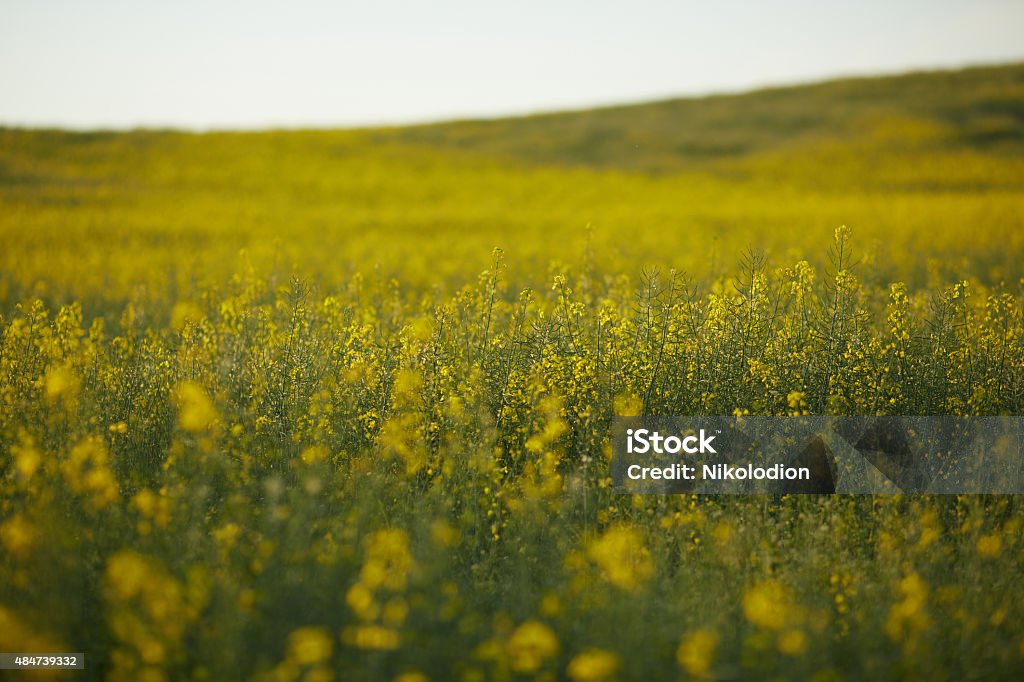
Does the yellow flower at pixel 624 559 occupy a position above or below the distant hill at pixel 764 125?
below

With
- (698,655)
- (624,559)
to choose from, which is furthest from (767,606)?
(624,559)

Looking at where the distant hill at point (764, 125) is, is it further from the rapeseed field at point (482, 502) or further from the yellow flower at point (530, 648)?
the yellow flower at point (530, 648)

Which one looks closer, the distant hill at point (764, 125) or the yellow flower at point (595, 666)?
the yellow flower at point (595, 666)

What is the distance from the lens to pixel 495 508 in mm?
3693

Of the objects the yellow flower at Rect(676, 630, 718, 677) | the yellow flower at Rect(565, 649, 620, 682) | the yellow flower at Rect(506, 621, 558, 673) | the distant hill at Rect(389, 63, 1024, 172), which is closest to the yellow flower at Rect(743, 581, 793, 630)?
the yellow flower at Rect(676, 630, 718, 677)

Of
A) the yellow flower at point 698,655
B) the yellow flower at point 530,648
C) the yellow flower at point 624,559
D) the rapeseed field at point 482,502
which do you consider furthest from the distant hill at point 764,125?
the yellow flower at point 530,648

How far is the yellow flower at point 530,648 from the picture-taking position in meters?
2.28

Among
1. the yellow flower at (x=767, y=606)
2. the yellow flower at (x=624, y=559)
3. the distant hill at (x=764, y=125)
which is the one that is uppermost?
the distant hill at (x=764, y=125)

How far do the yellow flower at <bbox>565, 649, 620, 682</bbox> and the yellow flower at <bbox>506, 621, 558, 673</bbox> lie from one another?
110 millimetres

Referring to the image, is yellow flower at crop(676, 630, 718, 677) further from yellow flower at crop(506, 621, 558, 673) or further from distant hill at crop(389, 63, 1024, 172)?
distant hill at crop(389, 63, 1024, 172)

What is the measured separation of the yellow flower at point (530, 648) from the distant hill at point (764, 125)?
24.4m

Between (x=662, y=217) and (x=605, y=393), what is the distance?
11.8 metres

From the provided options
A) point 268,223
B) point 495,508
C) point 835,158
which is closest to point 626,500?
point 495,508

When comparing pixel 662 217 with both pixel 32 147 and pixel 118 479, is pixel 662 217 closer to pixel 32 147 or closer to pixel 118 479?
pixel 118 479
